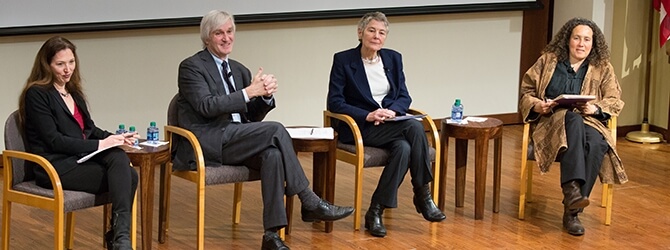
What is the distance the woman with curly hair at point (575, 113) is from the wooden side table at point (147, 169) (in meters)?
2.02

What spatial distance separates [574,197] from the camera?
577 cm

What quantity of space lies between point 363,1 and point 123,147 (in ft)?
10.3

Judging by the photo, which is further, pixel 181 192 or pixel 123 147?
pixel 181 192

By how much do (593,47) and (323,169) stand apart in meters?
1.63

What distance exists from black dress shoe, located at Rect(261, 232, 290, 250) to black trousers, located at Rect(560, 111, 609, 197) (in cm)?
154

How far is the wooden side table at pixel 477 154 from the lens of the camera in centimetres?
596

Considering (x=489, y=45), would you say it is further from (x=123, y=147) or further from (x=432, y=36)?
(x=123, y=147)

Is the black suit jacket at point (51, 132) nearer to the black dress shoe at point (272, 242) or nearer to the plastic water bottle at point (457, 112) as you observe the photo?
the black dress shoe at point (272, 242)

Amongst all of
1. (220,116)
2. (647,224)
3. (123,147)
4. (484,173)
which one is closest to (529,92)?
(484,173)

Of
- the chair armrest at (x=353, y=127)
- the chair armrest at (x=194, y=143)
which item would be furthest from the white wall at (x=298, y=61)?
the chair armrest at (x=194, y=143)

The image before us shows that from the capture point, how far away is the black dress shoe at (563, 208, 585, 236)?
228 inches

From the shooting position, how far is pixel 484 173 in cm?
603

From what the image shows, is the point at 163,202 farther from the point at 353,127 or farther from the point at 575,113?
the point at 575,113

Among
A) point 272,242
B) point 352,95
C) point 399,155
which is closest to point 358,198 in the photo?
point 399,155
